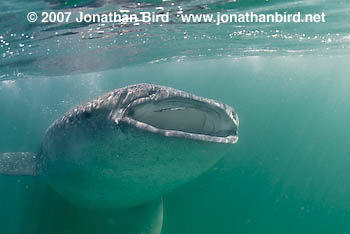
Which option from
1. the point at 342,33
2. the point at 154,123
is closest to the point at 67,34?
the point at 154,123

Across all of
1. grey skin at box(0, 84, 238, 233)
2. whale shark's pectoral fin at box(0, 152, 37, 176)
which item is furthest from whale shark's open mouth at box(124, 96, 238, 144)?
whale shark's pectoral fin at box(0, 152, 37, 176)

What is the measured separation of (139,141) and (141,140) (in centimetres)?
4

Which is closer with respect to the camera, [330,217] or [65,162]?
[65,162]

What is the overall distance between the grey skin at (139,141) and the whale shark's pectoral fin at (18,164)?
6.50 feet

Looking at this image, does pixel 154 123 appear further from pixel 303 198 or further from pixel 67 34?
pixel 303 198

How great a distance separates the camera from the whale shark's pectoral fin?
5.80 metres

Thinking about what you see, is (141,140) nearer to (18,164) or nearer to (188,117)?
(188,117)

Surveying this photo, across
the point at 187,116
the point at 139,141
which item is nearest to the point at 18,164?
the point at 139,141

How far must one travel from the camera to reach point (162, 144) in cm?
268

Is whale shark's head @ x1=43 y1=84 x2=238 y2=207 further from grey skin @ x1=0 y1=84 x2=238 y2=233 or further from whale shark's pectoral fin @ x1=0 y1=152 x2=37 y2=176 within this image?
whale shark's pectoral fin @ x1=0 y1=152 x2=37 y2=176

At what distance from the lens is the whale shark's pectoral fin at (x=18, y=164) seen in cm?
580

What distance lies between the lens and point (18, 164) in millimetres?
6098

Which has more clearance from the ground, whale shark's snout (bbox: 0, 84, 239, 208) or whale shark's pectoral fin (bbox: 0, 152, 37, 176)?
whale shark's snout (bbox: 0, 84, 239, 208)

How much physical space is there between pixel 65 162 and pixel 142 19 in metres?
6.23
